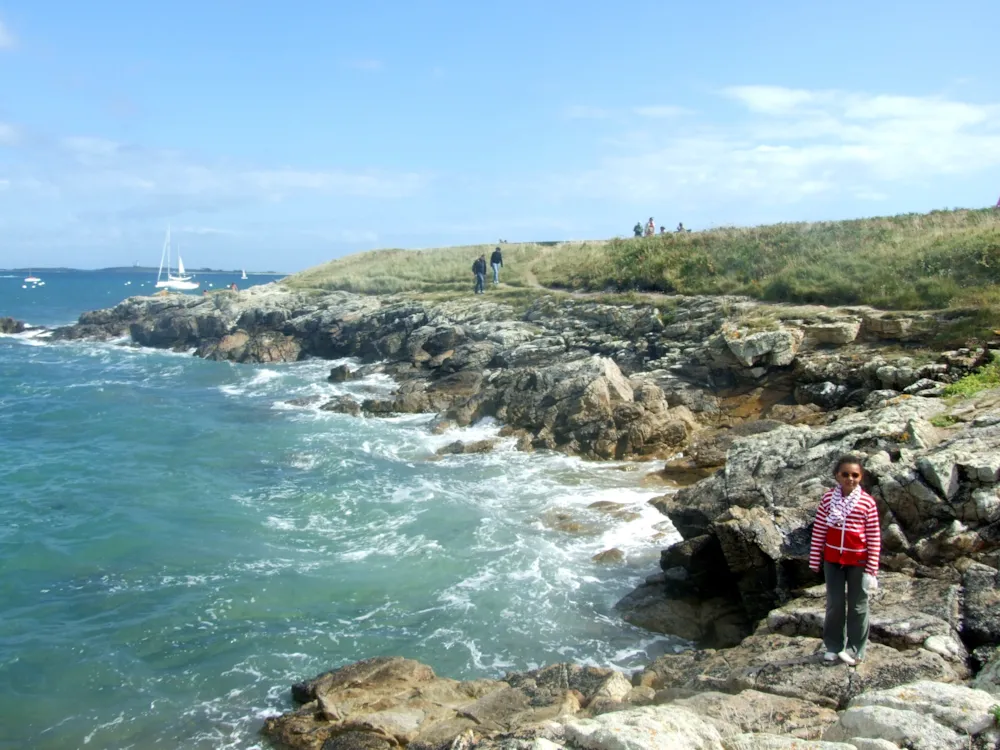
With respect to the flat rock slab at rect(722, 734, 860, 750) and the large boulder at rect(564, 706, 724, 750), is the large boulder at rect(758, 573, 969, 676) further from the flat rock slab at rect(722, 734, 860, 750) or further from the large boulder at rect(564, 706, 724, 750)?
the large boulder at rect(564, 706, 724, 750)

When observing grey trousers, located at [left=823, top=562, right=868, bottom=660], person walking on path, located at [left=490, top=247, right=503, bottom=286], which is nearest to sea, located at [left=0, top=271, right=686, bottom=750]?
grey trousers, located at [left=823, top=562, right=868, bottom=660]

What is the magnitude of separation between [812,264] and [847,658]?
22.3 metres

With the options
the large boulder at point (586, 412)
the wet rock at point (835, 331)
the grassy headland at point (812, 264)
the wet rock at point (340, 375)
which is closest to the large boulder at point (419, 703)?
the large boulder at point (586, 412)

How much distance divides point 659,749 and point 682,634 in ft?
20.7

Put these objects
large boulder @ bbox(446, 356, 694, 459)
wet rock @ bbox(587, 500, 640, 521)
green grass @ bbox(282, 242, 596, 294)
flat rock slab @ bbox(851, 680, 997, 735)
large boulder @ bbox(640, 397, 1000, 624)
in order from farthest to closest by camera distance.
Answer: green grass @ bbox(282, 242, 596, 294)
large boulder @ bbox(446, 356, 694, 459)
wet rock @ bbox(587, 500, 640, 521)
large boulder @ bbox(640, 397, 1000, 624)
flat rock slab @ bbox(851, 680, 997, 735)

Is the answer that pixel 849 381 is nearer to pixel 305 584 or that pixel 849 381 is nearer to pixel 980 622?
pixel 980 622

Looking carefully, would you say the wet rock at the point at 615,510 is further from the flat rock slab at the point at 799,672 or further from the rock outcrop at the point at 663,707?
the flat rock slab at the point at 799,672

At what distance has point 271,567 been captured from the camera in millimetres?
14164

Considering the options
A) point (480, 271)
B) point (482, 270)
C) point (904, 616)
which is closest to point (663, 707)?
point (904, 616)

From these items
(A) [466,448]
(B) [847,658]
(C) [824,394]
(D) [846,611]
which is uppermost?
(C) [824,394]

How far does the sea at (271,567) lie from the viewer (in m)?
10.4

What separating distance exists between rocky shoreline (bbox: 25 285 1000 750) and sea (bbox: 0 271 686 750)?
1.12 meters

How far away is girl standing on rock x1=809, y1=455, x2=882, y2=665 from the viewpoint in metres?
6.81

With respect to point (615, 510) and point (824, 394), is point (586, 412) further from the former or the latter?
point (824, 394)
